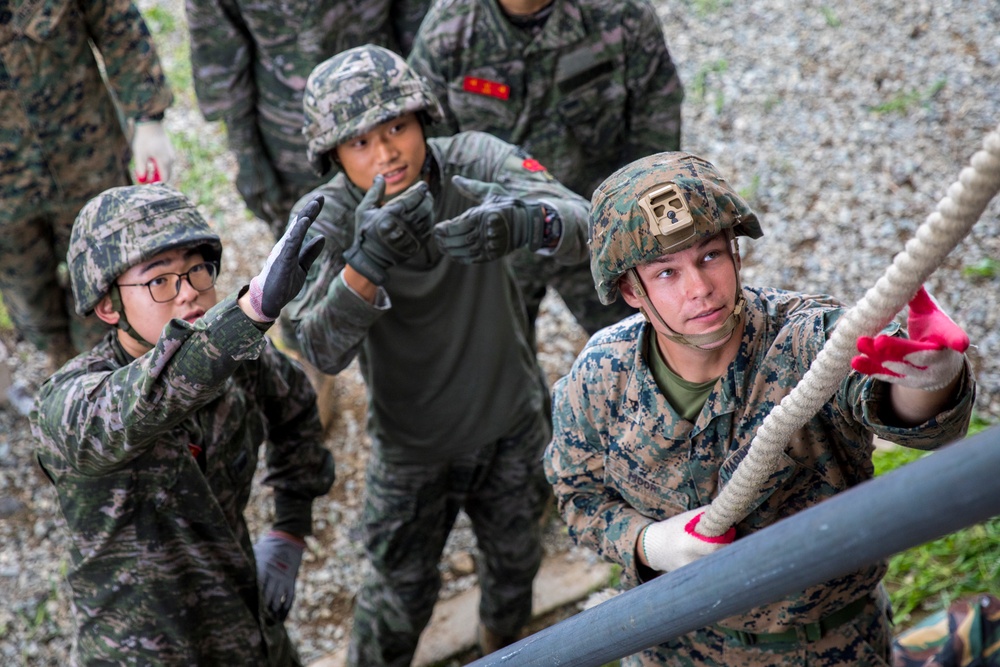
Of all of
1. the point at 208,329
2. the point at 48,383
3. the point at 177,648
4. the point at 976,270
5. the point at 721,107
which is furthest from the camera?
the point at 721,107

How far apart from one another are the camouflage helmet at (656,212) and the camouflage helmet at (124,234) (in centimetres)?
126

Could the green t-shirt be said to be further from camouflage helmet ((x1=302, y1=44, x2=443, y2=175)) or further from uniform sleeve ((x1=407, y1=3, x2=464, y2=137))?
uniform sleeve ((x1=407, y1=3, x2=464, y2=137))

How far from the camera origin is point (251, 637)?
3264mm

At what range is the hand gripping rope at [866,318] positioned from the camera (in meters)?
1.51

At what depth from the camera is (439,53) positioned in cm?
436

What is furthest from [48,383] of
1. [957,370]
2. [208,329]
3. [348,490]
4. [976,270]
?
[976,270]

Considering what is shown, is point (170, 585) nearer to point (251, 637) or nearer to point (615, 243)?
point (251, 637)

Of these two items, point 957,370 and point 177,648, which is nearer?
point 957,370

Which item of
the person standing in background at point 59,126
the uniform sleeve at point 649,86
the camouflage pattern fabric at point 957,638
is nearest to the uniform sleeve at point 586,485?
the camouflage pattern fabric at point 957,638

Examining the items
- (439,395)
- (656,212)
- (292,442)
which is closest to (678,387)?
(656,212)

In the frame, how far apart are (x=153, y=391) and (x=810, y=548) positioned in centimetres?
169

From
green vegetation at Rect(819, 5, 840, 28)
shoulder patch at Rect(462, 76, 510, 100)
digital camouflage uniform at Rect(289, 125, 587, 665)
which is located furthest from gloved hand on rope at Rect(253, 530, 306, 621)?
green vegetation at Rect(819, 5, 840, 28)

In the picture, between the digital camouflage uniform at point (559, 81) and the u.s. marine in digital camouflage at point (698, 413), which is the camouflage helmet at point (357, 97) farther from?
the u.s. marine in digital camouflage at point (698, 413)

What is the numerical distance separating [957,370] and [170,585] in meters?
2.25
